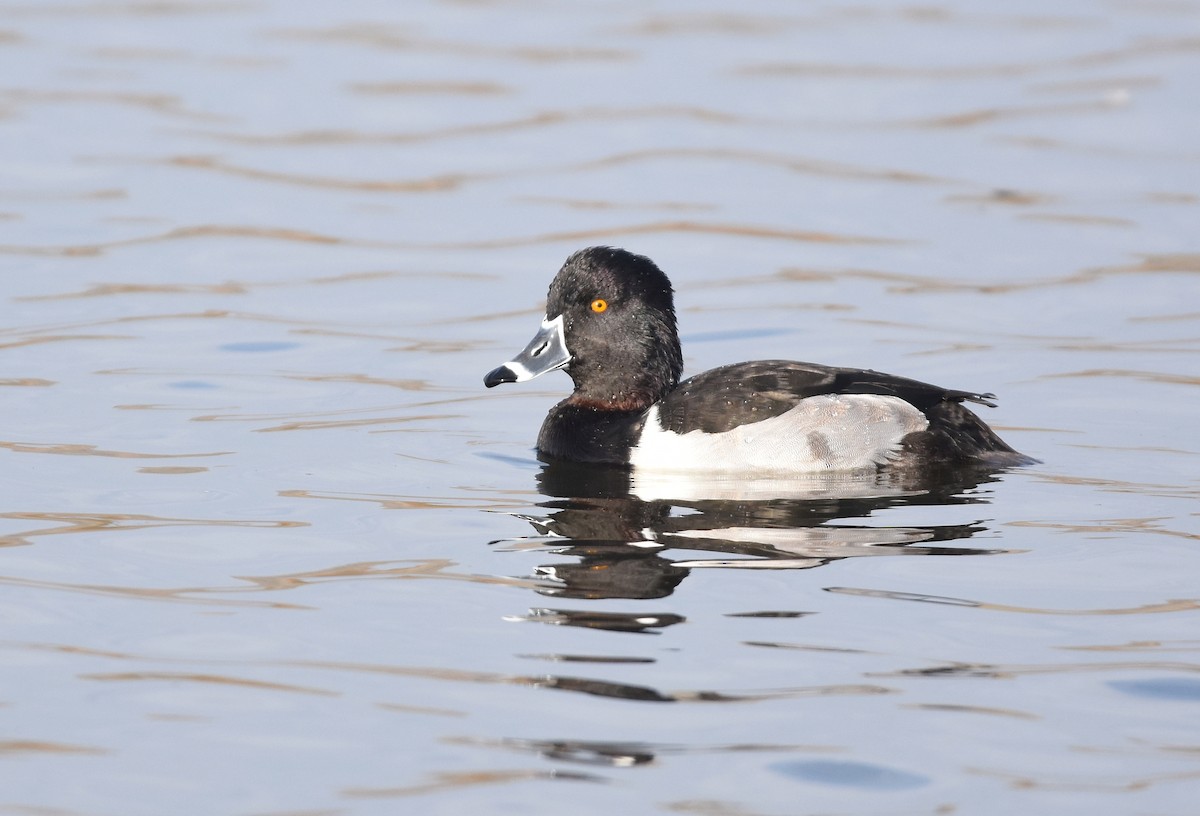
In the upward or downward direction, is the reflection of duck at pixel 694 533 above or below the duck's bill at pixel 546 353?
below

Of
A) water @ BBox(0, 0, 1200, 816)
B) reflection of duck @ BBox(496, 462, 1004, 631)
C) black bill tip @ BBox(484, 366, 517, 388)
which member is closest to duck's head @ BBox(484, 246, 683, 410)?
black bill tip @ BBox(484, 366, 517, 388)

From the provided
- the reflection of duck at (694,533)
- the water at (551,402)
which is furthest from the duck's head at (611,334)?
the reflection of duck at (694,533)

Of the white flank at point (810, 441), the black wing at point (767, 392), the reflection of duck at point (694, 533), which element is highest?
the black wing at point (767, 392)

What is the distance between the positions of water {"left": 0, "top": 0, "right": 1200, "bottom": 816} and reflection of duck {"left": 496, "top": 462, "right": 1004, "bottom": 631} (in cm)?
3

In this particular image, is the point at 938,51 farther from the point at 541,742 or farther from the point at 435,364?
the point at 541,742

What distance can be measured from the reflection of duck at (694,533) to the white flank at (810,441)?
0.37 feet

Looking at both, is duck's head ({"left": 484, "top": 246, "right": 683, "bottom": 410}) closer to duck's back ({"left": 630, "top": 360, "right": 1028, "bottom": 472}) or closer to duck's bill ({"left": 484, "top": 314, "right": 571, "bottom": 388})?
duck's bill ({"left": 484, "top": 314, "right": 571, "bottom": 388})

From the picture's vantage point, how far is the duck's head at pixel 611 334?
846cm

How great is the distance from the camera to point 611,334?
27.9 feet

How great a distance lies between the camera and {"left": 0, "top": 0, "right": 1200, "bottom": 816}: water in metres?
4.84

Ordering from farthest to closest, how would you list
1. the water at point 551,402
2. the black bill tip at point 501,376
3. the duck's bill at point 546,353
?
1. the duck's bill at point 546,353
2. the black bill tip at point 501,376
3. the water at point 551,402

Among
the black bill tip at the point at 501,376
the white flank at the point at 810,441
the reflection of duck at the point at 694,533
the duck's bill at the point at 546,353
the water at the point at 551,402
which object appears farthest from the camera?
the duck's bill at the point at 546,353

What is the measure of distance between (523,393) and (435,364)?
67cm

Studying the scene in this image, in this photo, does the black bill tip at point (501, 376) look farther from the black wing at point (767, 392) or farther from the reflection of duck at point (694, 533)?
the black wing at point (767, 392)
